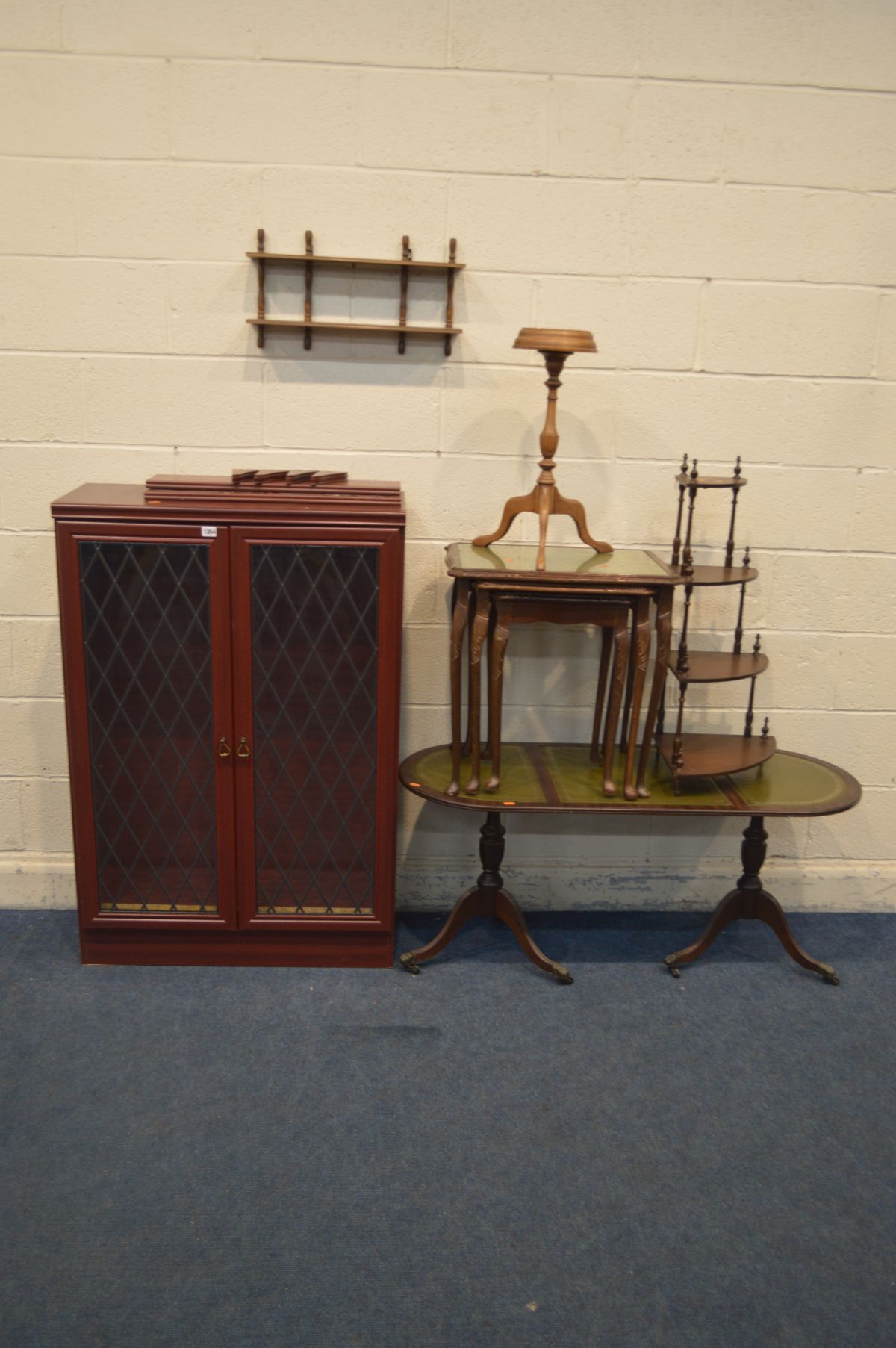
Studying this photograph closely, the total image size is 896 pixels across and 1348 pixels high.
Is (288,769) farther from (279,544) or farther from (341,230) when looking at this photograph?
(341,230)

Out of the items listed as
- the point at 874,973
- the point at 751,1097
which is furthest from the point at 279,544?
the point at 874,973

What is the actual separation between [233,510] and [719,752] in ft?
4.98

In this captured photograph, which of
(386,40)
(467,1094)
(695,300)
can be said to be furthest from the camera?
(695,300)

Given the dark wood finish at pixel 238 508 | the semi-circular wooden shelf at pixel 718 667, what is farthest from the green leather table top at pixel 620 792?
the dark wood finish at pixel 238 508

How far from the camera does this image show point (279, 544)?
2.95m

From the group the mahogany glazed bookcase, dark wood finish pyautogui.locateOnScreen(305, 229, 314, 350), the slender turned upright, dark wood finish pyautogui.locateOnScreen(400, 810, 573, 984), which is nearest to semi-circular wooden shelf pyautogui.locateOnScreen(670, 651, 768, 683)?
the slender turned upright

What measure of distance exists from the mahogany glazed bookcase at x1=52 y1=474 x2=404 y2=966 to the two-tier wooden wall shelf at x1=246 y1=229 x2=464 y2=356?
1.40 feet

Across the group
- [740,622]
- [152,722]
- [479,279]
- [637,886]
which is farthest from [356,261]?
[637,886]

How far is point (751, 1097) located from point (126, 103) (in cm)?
298

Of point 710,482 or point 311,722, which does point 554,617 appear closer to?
point 710,482

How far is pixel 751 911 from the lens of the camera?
339 centimetres

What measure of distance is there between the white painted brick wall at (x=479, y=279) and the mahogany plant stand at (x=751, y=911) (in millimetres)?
449

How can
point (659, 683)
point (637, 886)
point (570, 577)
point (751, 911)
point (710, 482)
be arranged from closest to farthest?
point (570, 577) < point (710, 482) < point (659, 683) < point (751, 911) < point (637, 886)

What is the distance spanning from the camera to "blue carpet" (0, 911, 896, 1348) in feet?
7.25
